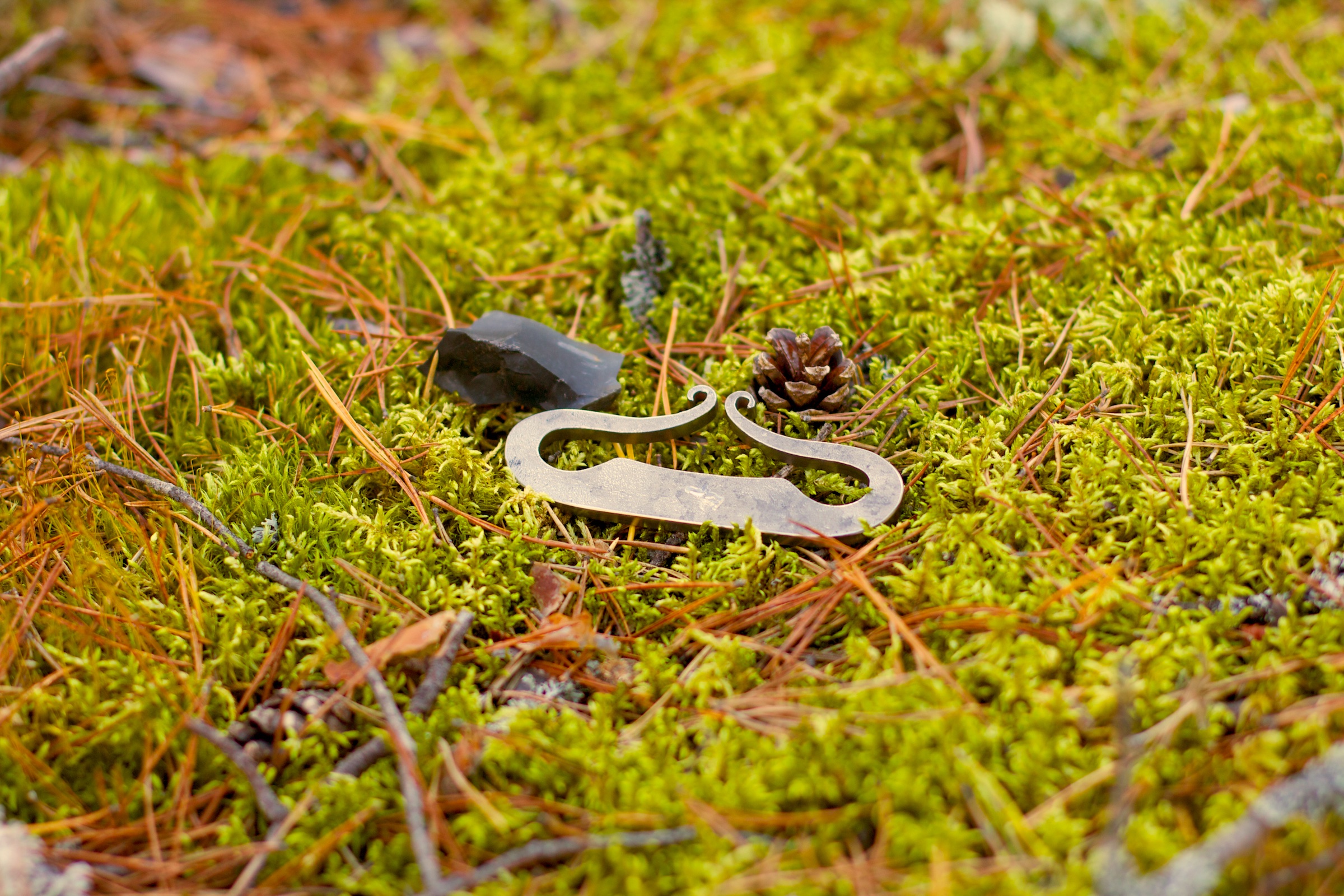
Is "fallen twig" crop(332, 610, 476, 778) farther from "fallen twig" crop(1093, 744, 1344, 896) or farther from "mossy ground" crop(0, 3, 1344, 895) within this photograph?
"fallen twig" crop(1093, 744, 1344, 896)

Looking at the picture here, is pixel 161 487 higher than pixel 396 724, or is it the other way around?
pixel 161 487

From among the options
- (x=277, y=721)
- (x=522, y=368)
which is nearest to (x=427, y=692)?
(x=277, y=721)

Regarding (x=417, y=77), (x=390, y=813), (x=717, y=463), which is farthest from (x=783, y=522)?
(x=417, y=77)

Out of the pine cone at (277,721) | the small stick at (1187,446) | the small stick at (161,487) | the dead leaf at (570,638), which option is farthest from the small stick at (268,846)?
the small stick at (1187,446)

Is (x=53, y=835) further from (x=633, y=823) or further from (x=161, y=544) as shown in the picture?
(x=633, y=823)

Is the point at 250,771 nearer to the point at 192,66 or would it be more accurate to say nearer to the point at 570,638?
the point at 570,638

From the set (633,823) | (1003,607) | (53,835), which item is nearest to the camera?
(633,823)

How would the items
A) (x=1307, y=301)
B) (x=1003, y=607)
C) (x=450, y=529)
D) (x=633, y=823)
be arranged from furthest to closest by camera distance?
(x=1307, y=301) < (x=450, y=529) < (x=1003, y=607) < (x=633, y=823)
